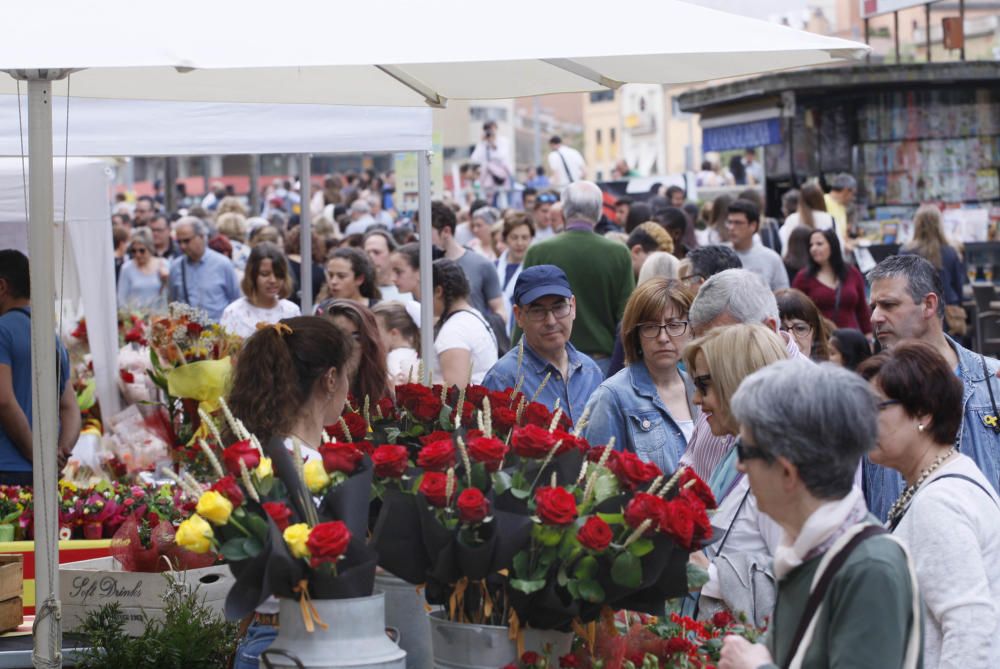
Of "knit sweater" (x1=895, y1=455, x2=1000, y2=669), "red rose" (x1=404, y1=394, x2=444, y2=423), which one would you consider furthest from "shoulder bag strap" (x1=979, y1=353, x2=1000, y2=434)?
"red rose" (x1=404, y1=394, x2=444, y2=423)

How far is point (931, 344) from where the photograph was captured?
15.0ft

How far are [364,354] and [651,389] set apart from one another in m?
1.17

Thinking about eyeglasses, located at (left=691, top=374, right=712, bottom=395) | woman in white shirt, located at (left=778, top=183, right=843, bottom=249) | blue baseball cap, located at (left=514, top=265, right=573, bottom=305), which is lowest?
eyeglasses, located at (left=691, top=374, right=712, bottom=395)

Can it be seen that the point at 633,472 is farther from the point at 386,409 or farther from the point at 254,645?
the point at 386,409

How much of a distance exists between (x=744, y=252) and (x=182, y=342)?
172 inches

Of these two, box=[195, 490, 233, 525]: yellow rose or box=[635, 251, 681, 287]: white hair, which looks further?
box=[635, 251, 681, 287]: white hair

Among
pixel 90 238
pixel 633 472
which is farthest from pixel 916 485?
pixel 90 238

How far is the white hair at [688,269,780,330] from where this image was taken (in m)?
4.41

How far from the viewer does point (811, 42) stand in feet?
11.6

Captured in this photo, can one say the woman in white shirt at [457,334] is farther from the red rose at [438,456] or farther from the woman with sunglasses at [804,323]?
the red rose at [438,456]

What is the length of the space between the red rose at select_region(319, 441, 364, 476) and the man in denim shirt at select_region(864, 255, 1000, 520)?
1.94m

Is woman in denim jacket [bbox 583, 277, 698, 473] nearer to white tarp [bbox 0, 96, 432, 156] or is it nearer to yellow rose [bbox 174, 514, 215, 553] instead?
white tarp [bbox 0, 96, 432, 156]

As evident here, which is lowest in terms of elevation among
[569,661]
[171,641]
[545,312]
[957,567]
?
[171,641]

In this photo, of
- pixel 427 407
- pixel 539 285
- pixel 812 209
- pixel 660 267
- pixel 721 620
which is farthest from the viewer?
pixel 812 209
